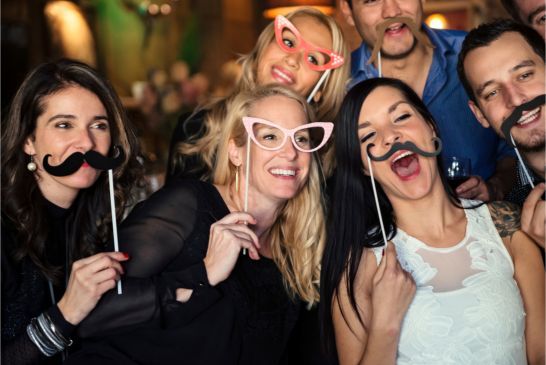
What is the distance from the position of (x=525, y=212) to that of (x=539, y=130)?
26 cm

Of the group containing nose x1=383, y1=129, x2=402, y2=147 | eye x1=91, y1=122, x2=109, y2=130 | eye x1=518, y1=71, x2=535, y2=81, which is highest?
eye x1=518, y1=71, x2=535, y2=81

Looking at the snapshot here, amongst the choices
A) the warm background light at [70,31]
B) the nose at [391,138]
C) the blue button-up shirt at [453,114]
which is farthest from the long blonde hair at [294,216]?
the warm background light at [70,31]

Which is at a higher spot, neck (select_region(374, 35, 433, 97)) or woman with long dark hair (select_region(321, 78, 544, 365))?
neck (select_region(374, 35, 433, 97))

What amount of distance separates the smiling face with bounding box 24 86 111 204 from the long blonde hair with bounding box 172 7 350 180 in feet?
1.75

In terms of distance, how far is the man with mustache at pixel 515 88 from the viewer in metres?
2.04

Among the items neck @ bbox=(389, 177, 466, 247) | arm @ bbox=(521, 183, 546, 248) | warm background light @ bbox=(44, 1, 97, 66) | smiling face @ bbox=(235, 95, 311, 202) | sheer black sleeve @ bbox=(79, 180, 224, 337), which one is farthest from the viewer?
warm background light @ bbox=(44, 1, 97, 66)

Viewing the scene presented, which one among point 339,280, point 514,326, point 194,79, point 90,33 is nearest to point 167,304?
point 339,280

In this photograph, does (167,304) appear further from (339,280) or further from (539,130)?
(539,130)

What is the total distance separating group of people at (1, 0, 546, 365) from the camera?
6.70 feet

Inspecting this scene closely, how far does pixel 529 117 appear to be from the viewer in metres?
2.10

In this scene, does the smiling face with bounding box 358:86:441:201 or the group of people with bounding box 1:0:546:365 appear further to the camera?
the smiling face with bounding box 358:86:441:201

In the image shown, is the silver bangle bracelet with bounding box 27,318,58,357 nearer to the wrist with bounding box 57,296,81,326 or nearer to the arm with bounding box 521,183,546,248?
the wrist with bounding box 57,296,81,326

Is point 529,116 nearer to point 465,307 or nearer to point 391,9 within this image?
point 465,307

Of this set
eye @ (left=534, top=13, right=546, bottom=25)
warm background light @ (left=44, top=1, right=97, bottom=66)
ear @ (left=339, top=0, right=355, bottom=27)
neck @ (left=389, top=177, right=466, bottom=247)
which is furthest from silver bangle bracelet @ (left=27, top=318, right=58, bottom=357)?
warm background light @ (left=44, top=1, right=97, bottom=66)
